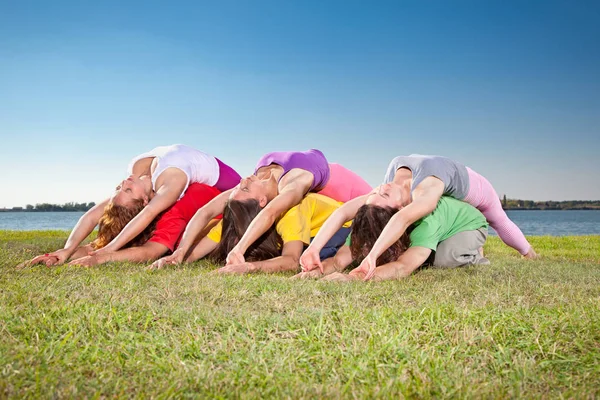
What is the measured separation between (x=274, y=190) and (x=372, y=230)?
4.65 ft

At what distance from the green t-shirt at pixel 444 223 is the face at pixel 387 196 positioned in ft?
1.00

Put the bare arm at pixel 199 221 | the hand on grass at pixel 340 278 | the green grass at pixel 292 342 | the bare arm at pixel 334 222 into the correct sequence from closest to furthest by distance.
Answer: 1. the green grass at pixel 292 342
2. the hand on grass at pixel 340 278
3. the bare arm at pixel 334 222
4. the bare arm at pixel 199 221

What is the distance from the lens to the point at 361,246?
17.1 ft

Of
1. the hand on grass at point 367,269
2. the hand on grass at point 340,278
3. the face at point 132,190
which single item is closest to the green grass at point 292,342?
the hand on grass at point 340,278

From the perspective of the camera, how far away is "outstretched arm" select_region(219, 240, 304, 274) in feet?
16.3

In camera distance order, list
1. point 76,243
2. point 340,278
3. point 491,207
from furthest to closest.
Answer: point 491,207
point 76,243
point 340,278

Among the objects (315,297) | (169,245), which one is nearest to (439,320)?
(315,297)

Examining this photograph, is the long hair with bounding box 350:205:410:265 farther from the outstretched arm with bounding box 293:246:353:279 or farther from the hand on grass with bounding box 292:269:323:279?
the hand on grass with bounding box 292:269:323:279

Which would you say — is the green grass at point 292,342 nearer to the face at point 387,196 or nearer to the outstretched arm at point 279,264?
the outstretched arm at point 279,264

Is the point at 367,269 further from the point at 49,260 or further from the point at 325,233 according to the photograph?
the point at 49,260

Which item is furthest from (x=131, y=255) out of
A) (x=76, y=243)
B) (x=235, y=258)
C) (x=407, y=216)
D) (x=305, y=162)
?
(x=407, y=216)

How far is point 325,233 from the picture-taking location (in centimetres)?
504

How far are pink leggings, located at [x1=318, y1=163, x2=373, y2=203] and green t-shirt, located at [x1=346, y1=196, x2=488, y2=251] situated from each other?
2.85 feet

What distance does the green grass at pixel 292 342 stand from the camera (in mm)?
2035
